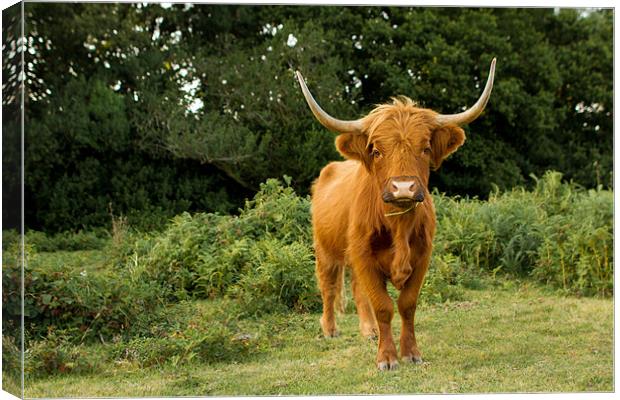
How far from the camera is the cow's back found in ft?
20.6

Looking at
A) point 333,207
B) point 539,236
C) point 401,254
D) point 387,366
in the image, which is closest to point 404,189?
point 401,254

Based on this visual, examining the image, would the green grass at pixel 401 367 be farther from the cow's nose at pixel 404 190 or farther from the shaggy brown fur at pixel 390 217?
the cow's nose at pixel 404 190

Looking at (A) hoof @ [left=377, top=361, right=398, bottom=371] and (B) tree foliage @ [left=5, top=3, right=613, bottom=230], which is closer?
(A) hoof @ [left=377, top=361, right=398, bottom=371]

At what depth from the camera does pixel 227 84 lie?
33.4 feet

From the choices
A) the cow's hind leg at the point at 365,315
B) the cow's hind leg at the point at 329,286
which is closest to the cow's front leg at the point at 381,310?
the cow's hind leg at the point at 365,315

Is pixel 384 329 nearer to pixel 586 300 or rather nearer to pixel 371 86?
pixel 586 300

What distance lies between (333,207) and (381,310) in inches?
44.0

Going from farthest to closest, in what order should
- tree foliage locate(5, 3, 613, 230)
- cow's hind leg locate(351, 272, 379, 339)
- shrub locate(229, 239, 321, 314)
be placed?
tree foliage locate(5, 3, 613, 230), shrub locate(229, 239, 321, 314), cow's hind leg locate(351, 272, 379, 339)

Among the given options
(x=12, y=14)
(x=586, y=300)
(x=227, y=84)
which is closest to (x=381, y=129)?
(x=12, y=14)

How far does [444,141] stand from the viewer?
539cm

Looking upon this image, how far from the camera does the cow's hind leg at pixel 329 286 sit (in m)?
6.80

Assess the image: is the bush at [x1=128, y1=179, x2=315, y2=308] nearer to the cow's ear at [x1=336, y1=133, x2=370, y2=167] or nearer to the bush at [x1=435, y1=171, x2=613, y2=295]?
the bush at [x1=435, y1=171, x2=613, y2=295]

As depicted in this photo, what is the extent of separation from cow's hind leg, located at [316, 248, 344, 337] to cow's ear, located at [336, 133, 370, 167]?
1.53 metres

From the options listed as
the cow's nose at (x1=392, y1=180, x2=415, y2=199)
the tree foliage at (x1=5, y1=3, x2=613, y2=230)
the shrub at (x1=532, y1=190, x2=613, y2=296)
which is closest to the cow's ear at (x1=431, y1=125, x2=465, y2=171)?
the cow's nose at (x1=392, y1=180, x2=415, y2=199)
